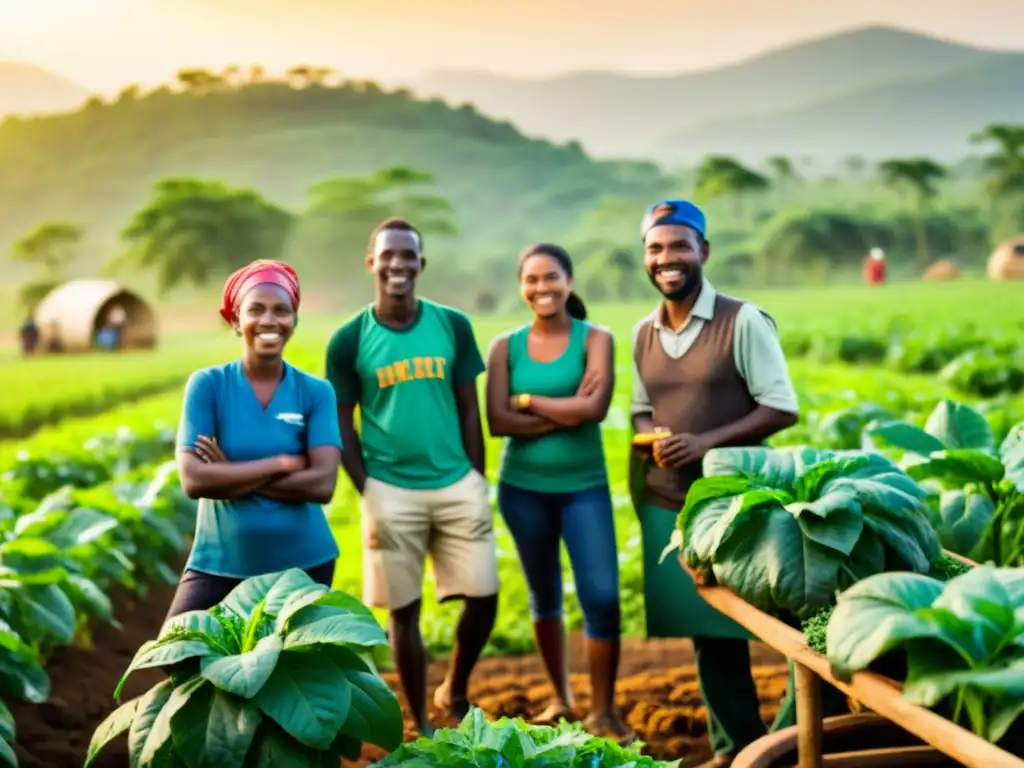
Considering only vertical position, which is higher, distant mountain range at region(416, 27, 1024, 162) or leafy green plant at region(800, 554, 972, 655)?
distant mountain range at region(416, 27, 1024, 162)

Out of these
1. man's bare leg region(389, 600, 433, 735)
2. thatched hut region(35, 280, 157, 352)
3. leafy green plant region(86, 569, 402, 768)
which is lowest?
man's bare leg region(389, 600, 433, 735)

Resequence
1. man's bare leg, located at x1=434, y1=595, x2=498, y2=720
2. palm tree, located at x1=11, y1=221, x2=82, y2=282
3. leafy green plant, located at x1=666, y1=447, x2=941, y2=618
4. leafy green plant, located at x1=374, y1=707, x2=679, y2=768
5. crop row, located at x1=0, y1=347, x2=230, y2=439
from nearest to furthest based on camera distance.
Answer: leafy green plant, located at x1=374, y1=707, x2=679, y2=768
leafy green plant, located at x1=666, y1=447, x2=941, y2=618
man's bare leg, located at x1=434, y1=595, x2=498, y2=720
crop row, located at x1=0, y1=347, x2=230, y2=439
palm tree, located at x1=11, y1=221, x2=82, y2=282

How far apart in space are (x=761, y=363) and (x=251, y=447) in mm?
1307

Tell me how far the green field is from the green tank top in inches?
57.7

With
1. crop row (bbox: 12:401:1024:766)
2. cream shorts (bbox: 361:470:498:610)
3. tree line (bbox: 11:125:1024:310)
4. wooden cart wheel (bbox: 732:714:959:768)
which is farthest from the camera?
tree line (bbox: 11:125:1024:310)

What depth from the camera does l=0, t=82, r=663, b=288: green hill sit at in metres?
28.8

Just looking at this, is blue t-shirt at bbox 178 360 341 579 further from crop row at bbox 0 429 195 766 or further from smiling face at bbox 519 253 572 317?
smiling face at bbox 519 253 572 317

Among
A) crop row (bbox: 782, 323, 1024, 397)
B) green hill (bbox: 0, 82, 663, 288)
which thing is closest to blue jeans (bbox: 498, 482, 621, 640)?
crop row (bbox: 782, 323, 1024, 397)

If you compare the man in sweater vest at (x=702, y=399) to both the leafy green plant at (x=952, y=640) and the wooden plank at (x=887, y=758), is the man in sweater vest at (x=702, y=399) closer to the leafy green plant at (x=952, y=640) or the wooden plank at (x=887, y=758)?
the wooden plank at (x=887, y=758)

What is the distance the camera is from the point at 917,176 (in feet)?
76.6

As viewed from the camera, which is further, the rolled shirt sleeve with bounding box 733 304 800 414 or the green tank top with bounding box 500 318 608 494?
the green tank top with bounding box 500 318 608 494

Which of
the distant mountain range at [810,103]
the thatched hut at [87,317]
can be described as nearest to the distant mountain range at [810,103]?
the distant mountain range at [810,103]

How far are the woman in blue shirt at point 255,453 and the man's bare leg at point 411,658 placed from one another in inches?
28.0

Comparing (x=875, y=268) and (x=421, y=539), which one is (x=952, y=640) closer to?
(x=421, y=539)
